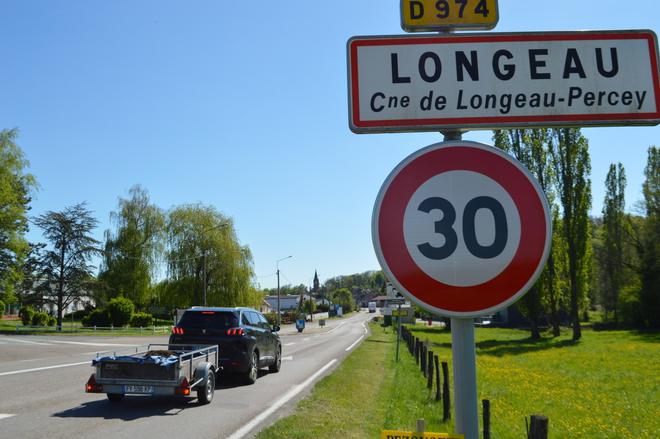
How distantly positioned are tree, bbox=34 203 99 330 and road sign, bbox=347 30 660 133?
2269 inches

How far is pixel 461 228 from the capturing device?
2.03m

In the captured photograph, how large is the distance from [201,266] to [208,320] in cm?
3453

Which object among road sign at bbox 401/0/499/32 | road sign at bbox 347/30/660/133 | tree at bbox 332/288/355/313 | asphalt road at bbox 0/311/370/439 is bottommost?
tree at bbox 332/288/355/313

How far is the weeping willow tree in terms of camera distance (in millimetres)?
46375

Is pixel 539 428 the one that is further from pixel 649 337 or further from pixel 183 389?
pixel 649 337

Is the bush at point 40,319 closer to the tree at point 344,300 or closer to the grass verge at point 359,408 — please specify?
the grass verge at point 359,408

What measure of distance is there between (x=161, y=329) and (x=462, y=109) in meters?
48.5

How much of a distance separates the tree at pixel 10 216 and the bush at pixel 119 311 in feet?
27.1

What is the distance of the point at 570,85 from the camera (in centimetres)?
245

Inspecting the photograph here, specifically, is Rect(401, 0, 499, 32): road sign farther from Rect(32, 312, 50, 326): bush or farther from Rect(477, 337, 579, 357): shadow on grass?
Rect(32, 312, 50, 326): bush

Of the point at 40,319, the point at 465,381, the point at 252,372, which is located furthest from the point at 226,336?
the point at 40,319

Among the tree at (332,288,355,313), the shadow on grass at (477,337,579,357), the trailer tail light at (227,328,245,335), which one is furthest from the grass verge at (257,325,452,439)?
the tree at (332,288,355,313)

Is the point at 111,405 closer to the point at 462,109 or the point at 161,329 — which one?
the point at 462,109

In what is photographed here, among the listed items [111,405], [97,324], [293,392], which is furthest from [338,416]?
[97,324]
